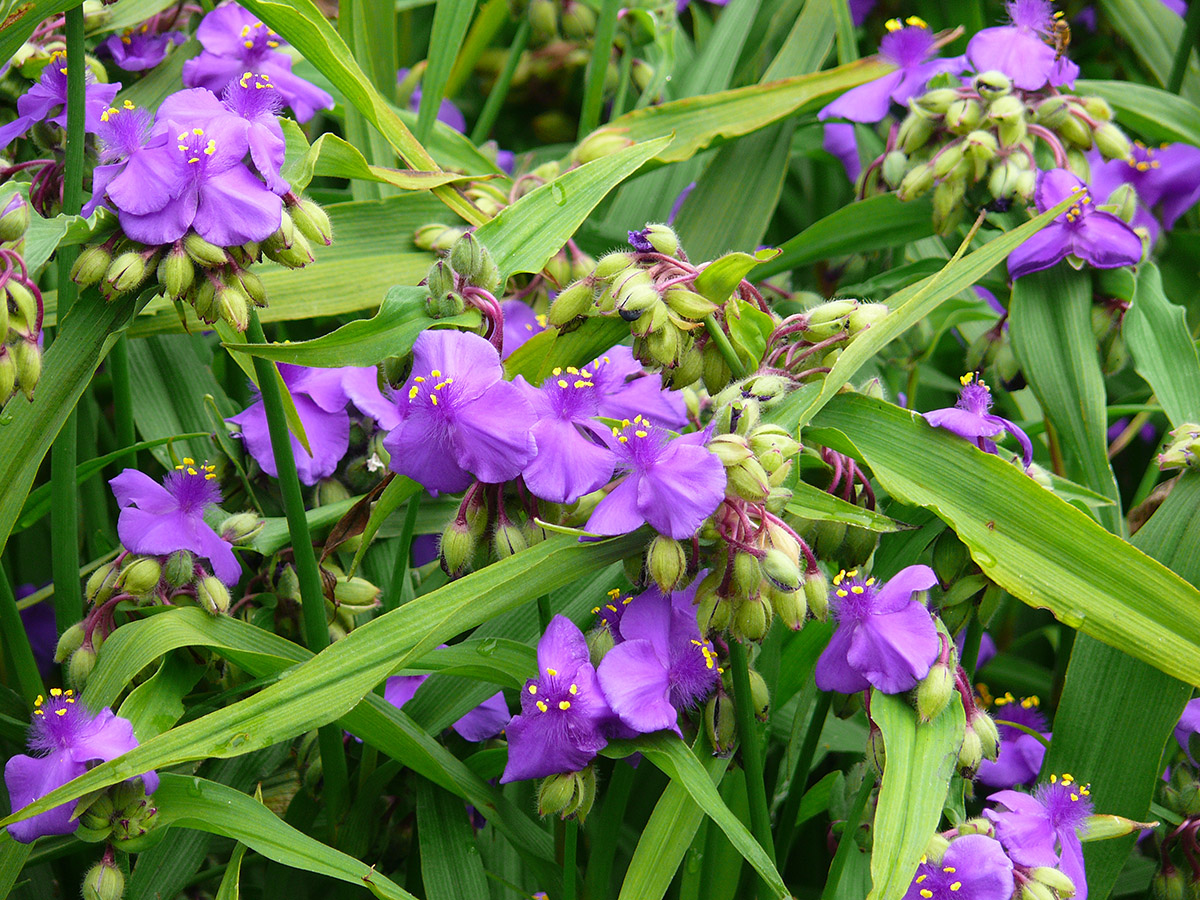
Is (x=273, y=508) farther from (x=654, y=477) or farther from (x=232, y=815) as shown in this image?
(x=654, y=477)

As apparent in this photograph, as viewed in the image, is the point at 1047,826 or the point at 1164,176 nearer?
the point at 1047,826

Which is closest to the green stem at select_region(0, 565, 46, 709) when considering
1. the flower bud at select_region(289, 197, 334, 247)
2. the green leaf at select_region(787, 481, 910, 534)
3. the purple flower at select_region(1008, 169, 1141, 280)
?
the flower bud at select_region(289, 197, 334, 247)

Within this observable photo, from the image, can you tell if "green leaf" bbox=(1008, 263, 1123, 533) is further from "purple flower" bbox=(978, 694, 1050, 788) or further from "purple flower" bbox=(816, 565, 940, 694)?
"purple flower" bbox=(816, 565, 940, 694)

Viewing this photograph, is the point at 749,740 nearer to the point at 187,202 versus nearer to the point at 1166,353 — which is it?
the point at 187,202

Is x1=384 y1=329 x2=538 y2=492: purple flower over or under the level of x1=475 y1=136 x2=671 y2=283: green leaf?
under

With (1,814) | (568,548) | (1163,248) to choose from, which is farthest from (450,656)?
(1163,248)

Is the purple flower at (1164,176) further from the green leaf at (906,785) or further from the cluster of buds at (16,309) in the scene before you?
the cluster of buds at (16,309)

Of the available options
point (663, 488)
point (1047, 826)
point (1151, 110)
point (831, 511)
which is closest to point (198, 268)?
point (663, 488)
